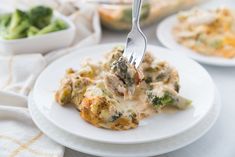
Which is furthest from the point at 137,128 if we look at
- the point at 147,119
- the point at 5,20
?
the point at 5,20

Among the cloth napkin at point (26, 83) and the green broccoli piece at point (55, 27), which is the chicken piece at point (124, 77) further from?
the green broccoli piece at point (55, 27)

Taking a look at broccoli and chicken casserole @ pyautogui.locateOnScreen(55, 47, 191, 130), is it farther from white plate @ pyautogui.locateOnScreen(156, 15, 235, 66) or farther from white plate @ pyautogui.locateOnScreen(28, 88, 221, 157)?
white plate @ pyautogui.locateOnScreen(156, 15, 235, 66)

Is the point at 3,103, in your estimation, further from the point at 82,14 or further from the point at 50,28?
the point at 82,14

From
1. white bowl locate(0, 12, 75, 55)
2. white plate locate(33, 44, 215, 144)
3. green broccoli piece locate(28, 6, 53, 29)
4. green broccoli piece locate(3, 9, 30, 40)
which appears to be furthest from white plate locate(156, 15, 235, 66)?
green broccoli piece locate(3, 9, 30, 40)

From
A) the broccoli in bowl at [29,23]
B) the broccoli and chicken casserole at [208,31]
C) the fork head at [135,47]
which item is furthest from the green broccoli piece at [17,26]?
the broccoli and chicken casserole at [208,31]

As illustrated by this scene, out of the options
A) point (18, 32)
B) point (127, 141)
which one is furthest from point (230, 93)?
point (18, 32)
